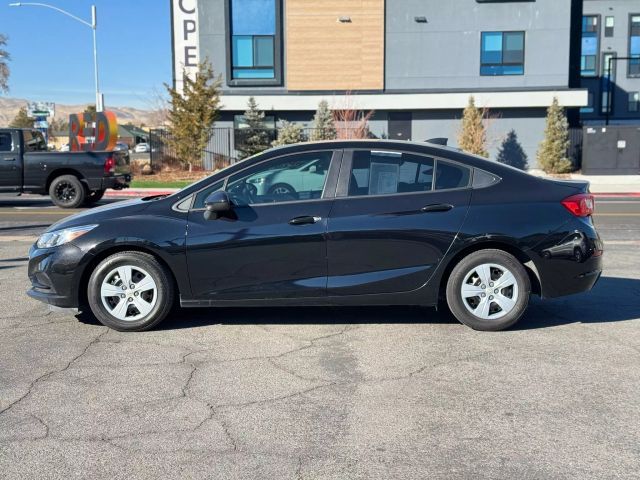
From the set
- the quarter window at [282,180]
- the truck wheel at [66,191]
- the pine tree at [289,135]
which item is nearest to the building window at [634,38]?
the pine tree at [289,135]

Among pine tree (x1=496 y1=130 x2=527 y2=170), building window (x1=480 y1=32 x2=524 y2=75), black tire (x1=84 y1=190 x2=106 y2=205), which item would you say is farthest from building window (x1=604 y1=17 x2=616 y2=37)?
black tire (x1=84 y1=190 x2=106 y2=205)

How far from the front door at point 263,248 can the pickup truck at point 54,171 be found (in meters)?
12.0

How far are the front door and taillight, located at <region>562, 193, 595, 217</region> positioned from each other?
2.06 m

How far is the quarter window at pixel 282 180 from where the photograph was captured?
6.11m

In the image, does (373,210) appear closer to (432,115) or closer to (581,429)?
(581,429)

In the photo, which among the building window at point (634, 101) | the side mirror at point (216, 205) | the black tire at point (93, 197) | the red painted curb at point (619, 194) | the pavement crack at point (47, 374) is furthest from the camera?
the building window at point (634, 101)

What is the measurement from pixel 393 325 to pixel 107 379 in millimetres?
2567

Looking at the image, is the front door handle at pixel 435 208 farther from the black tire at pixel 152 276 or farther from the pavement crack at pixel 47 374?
the pavement crack at pixel 47 374

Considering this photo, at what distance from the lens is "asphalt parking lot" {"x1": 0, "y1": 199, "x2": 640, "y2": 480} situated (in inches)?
146

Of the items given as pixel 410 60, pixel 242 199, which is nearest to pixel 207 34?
pixel 410 60

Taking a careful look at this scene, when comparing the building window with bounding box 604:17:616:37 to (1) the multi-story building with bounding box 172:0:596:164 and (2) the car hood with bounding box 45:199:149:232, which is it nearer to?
(1) the multi-story building with bounding box 172:0:596:164

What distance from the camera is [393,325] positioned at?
6332 millimetres

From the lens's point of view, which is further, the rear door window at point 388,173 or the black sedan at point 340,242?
the rear door window at point 388,173

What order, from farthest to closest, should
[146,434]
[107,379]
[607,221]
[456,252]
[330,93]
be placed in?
1. [330,93]
2. [607,221]
3. [456,252]
4. [107,379]
5. [146,434]
